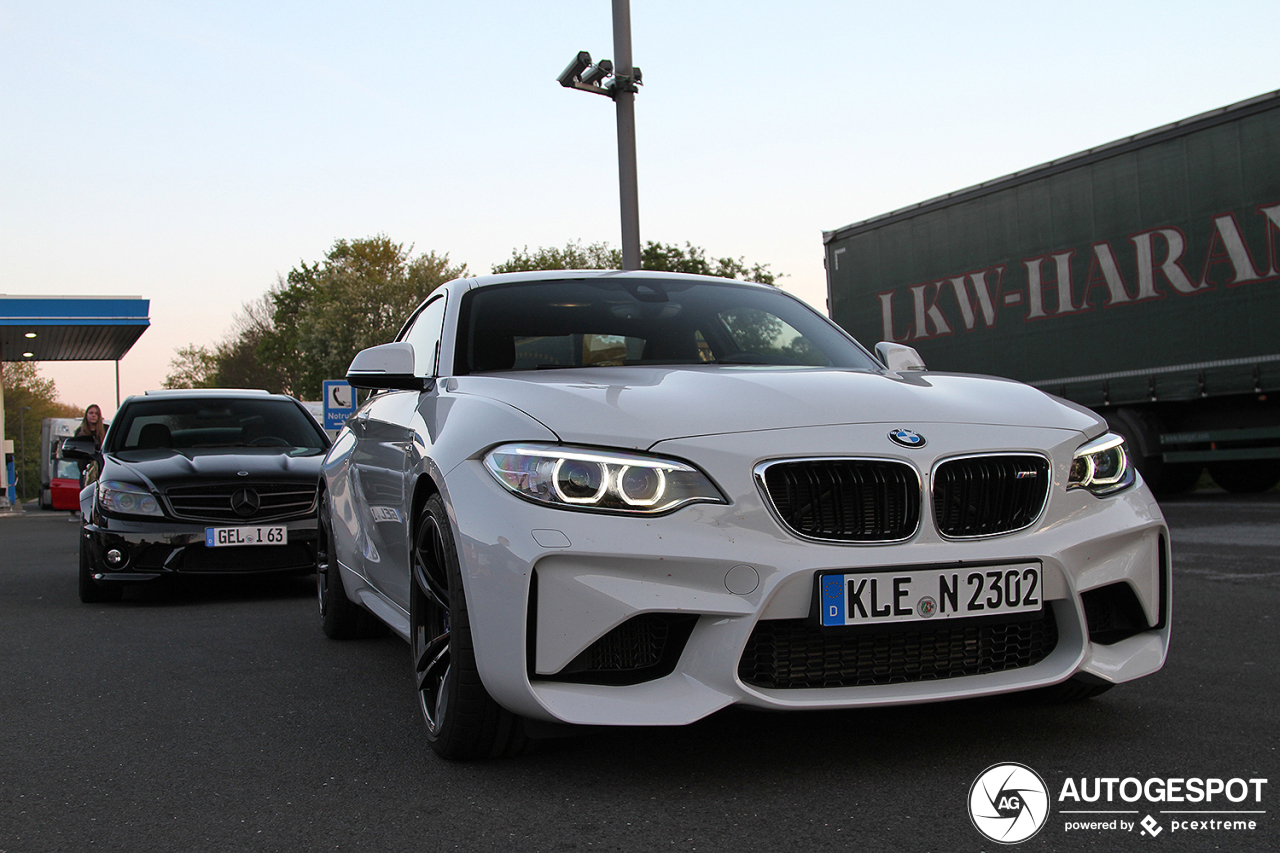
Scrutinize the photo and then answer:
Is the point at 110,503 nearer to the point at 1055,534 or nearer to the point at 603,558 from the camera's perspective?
the point at 603,558

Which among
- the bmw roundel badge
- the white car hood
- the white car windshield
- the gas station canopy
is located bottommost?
the bmw roundel badge

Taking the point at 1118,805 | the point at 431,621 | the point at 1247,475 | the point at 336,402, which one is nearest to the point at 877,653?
the point at 1118,805

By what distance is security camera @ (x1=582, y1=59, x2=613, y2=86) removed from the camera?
12299 millimetres

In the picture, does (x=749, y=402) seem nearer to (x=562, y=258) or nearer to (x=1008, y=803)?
(x=1008, y=803)

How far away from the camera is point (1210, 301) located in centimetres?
1334

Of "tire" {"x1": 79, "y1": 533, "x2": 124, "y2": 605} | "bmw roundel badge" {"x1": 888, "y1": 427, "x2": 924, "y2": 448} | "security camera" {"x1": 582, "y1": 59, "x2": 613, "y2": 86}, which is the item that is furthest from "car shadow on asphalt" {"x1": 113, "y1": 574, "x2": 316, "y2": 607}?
"security camera" {"x1": 582, "y1": 59, "x2": 613, "y2": 86}

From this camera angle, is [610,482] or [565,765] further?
[565,765]

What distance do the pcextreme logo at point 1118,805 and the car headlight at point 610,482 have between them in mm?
977

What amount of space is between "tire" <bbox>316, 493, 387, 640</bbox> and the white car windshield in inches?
71.8

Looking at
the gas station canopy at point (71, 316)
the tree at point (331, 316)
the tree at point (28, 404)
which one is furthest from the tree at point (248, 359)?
the gas station canopy at point (71, 316)

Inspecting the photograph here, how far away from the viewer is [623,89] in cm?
1234

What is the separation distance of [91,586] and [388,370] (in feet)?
14.5

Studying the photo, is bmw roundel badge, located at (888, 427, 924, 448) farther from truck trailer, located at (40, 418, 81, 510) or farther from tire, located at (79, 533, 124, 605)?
truck trailer, located at (40, 418, 81, 510)

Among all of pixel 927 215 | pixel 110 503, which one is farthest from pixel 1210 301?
pixel 110 503
